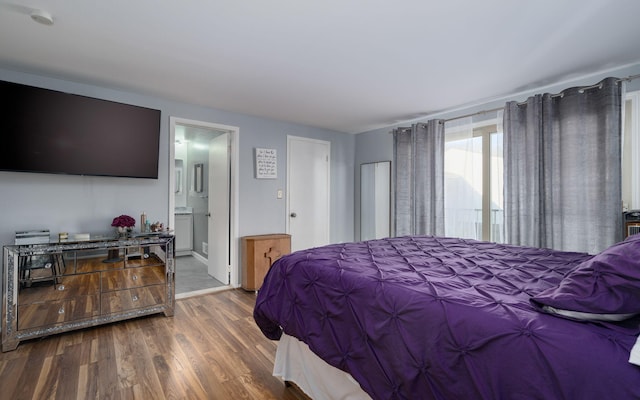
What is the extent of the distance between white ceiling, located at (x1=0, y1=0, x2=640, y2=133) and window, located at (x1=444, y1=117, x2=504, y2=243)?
0.45m

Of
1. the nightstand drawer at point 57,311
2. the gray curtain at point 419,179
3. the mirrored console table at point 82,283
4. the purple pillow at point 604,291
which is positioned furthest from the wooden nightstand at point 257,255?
the purple pillow at point 604,291

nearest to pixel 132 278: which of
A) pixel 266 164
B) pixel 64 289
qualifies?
pixel 64 289

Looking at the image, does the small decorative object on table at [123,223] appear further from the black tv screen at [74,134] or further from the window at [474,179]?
the window at [474,179]

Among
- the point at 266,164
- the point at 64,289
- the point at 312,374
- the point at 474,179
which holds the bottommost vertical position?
the point at 312,374

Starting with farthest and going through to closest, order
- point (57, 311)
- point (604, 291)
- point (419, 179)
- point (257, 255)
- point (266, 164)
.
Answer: point (266, 164), point (419, 179), point (257, 255), point (57, 311), point (604, 291)

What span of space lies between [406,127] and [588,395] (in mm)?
3912

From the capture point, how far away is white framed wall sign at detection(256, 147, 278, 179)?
421 cm

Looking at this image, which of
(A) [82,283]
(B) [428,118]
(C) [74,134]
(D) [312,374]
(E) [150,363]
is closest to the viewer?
(D) [312,374]

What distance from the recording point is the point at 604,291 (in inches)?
36.6

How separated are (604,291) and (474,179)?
2865 millimetres

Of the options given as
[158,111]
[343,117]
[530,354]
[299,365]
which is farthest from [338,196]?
[530,354]

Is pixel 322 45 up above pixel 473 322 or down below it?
above

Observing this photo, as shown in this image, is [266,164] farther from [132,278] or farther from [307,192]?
[132,278]

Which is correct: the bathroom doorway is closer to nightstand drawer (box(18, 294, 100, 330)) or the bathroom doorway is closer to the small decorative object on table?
the small decorative object on table
